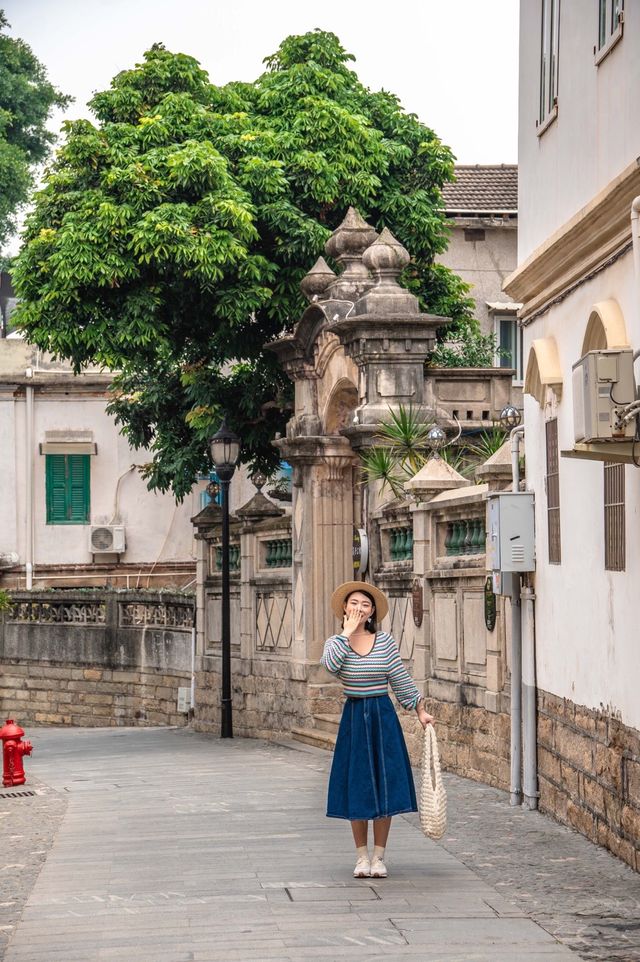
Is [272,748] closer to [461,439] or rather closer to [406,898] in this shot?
[461,439]

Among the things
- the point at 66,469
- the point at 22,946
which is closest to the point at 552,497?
the point at 22,946

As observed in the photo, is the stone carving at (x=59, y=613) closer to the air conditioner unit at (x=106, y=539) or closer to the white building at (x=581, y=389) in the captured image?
the air conditioner unit at (x=106, y=539)

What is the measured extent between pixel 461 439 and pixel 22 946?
11.4 meters

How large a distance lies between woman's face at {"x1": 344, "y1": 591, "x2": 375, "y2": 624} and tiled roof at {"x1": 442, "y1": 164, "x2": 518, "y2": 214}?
24.2 meters

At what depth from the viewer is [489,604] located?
47.0 ft

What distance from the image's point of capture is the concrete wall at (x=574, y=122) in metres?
9.86

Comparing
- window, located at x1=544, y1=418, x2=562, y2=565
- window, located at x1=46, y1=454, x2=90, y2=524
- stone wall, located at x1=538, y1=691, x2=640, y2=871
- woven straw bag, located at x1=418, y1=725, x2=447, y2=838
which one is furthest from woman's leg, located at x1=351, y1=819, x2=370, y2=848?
window, located at x1=46, y1=454, x2=90, y2=524

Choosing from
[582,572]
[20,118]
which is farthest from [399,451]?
[20,118]

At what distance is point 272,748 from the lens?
20469 mm

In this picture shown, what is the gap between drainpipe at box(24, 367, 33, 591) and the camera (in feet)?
127

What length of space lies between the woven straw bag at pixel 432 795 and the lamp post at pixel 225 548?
1267cm

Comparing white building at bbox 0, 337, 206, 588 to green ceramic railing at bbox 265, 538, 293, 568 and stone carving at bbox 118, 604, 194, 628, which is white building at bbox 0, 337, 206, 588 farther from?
green ceramic railing at bbox 265, 538, 293, 568

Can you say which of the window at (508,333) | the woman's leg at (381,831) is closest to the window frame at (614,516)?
the woman's leg at (381,831)

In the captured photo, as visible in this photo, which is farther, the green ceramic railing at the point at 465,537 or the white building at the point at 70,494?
the white building at the point at 70,494
